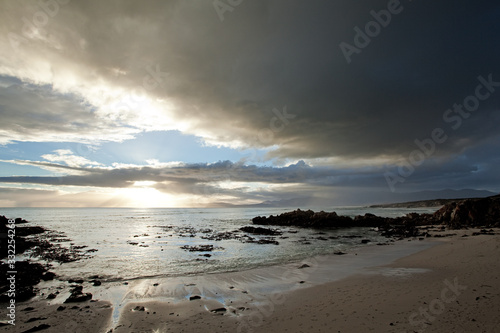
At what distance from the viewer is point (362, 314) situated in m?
8.38

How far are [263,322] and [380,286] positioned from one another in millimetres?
6641

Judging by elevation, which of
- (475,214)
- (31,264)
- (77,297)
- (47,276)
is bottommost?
(31,264)

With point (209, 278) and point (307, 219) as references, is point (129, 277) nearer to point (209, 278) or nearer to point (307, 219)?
point (209, 278)

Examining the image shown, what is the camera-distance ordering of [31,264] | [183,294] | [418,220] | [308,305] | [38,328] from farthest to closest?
[418,220] < [31,264] < [183,294] < [308,305] < [38,328]

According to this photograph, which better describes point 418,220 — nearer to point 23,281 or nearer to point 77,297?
point 77,297

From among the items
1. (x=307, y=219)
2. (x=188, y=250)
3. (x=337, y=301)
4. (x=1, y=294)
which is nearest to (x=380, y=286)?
(x=337, y=301)

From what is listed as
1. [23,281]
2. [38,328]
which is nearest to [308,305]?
[38,328]

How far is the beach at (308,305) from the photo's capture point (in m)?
7.77

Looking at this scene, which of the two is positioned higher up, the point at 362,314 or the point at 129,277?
the point at 362,314

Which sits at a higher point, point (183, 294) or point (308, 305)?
point (308, 305)

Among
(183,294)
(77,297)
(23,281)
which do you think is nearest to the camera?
(77,297)

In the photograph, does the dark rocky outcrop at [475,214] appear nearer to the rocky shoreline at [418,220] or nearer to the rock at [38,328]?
the rocky shoreline at [418,220]

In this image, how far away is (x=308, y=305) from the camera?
9.76 metres

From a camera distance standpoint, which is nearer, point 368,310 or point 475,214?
point 368,310
